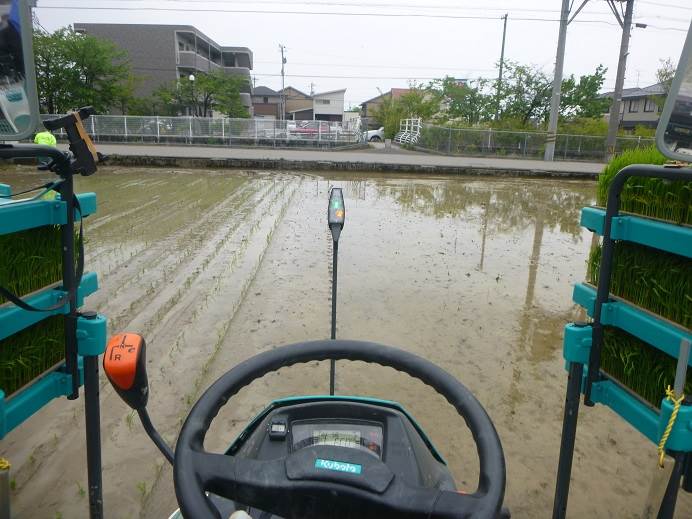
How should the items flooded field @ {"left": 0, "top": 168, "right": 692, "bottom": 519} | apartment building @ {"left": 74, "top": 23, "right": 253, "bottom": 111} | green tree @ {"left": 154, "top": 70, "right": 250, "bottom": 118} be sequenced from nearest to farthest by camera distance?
flooded field @ {"left": 0, "top": 168, "right": 692, "bottom": 519} < green tree @ {"left": 154, "top": 70, "right": 250, "bottom": 118} < apartment building @ {"left": 74, "top": 23, "right": 253, "bottom": 111}

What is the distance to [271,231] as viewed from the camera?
907cm

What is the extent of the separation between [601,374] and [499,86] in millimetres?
36437

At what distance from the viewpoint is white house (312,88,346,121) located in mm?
70438

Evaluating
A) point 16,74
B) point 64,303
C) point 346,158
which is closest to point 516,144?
point 346,158

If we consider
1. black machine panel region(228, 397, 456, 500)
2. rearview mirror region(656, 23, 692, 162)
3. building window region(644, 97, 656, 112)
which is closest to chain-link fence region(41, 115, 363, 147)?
building window region(644, 97, 656, 112)

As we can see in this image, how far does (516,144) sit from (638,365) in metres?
27.4

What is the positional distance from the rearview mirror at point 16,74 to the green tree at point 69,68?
33287 mm

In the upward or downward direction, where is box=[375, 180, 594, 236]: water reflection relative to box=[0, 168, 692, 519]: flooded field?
upward

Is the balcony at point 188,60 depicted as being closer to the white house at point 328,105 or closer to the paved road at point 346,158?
the paved road at point 346,158

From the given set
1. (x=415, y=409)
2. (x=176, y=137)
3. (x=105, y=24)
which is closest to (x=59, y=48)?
(x=176, y=137)

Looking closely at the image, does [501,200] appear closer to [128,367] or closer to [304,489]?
[128,367]

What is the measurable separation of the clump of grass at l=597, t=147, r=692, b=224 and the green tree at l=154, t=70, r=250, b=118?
37.3 metres

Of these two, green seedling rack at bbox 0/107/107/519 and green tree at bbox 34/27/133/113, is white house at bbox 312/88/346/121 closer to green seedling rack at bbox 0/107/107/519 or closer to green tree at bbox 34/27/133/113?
green tree at bbox 34/27/133/113

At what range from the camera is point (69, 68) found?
1215 inches
